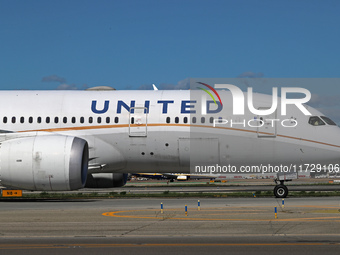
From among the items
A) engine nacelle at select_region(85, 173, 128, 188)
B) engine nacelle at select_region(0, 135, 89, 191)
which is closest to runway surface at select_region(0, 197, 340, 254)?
engine nacelle at select_region(0, 135, 89, 191)

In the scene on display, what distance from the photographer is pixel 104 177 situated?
98.4ft

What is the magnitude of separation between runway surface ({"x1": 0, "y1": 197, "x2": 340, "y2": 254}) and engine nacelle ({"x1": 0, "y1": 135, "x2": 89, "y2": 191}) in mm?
1910

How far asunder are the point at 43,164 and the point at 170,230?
1113 centimetres

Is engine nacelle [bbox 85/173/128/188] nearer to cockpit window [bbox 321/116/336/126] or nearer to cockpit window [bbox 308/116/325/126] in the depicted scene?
cockpit window [bbox 308/116/325/126]

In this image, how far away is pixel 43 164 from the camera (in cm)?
2512

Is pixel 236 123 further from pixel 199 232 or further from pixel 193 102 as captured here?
pixel 199 232

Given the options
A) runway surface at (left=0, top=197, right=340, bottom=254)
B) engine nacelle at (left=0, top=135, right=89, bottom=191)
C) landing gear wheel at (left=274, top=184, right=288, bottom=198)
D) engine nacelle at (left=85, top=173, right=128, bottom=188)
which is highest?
engine nacelle at (left=0, top=135, right=89, bottom=191)

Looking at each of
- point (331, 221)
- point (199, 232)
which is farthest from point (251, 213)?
point (199, 232)

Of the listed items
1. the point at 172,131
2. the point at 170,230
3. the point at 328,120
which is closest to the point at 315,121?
the point at 328,120

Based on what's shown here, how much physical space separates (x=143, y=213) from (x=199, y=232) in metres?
6.03

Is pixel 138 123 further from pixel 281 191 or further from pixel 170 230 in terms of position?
pixel 170 230

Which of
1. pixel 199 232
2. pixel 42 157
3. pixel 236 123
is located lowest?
pixel 199 232

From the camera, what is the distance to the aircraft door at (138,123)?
27234mm

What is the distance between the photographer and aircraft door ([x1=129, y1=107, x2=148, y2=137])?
27234mm
